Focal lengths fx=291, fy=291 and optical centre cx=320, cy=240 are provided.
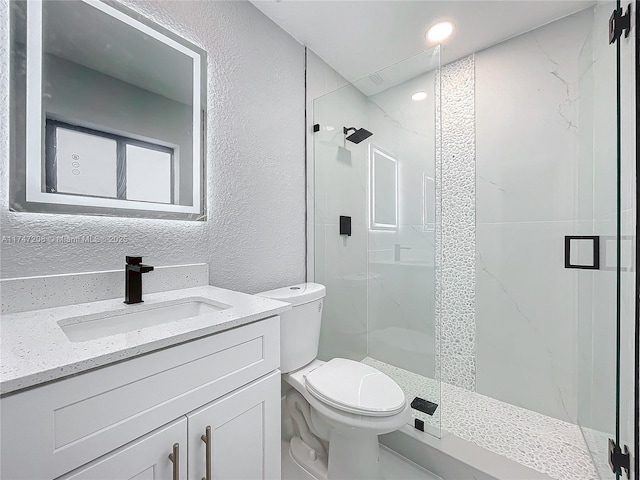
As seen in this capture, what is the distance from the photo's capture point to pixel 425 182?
1.72m

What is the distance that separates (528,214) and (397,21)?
1.35 metres

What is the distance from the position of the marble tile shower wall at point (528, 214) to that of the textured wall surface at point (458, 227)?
5 cm

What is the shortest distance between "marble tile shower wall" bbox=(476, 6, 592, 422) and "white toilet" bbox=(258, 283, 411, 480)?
935 millimetres

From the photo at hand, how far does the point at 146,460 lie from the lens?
0.65 meters

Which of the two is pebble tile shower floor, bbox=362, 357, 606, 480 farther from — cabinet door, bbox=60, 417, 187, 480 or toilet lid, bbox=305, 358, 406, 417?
cabinet door, bbox=60, 417, 187, 480

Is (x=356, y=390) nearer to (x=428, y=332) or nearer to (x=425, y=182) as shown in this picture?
(x=428, y=332)

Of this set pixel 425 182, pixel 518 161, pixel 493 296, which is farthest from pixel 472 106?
pixel 493 296

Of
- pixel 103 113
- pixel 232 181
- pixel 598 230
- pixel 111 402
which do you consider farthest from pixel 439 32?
pixel 111 402

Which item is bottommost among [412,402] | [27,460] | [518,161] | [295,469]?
[295,469]

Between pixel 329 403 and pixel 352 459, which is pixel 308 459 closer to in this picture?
pixel 352 459

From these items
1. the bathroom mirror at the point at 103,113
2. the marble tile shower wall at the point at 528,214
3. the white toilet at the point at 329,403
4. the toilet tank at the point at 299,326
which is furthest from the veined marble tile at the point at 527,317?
the bathroom mirror at the point at 103,113

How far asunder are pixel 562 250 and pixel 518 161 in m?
0.58

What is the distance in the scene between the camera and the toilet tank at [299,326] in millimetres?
1380

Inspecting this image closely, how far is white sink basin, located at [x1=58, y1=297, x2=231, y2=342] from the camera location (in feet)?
2.76
